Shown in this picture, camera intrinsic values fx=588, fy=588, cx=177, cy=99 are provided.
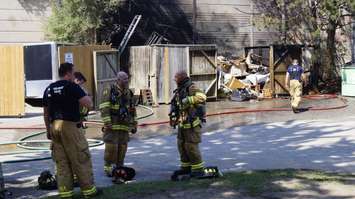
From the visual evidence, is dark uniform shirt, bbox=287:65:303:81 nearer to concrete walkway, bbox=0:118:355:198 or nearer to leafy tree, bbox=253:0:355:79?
concrete walkway, bbox=0:118:355:198

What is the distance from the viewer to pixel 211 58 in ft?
77.8

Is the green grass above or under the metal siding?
under

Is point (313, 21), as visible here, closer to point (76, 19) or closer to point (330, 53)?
point (330, 53)

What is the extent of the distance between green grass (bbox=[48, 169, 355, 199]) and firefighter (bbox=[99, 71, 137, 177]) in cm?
115

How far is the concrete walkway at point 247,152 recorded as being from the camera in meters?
9.75

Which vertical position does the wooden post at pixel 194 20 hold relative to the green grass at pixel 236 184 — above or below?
above

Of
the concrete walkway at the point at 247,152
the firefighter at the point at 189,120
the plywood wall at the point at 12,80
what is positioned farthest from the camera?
the plywood wall at the point at 12,80

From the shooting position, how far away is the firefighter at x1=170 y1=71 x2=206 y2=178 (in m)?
8.87

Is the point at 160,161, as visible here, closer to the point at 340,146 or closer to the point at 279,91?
the point at 340,146

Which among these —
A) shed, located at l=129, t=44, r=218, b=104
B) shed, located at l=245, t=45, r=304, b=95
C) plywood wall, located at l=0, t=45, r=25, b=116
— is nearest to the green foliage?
shed, located at l=129, t=44, r=218, b=104

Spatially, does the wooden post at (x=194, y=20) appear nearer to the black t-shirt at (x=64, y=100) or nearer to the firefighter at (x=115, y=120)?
the firefighter at (x=115, y=120)

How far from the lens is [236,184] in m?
7.74

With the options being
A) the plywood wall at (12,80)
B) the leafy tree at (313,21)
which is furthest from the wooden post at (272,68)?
the plywood wall at (12,80)

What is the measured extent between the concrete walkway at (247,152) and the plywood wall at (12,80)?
20.1ft
